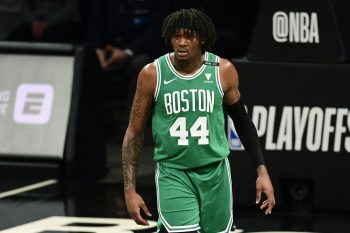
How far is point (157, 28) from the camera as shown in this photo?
16.8 meters

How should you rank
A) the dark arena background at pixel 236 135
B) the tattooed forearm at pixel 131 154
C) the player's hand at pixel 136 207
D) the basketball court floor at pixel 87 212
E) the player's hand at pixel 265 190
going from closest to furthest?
the player's hand at pixel 136 207 → the player's hand at pixel 265 190 → the tattooed forearm at pixel 131 154 → the basketball court floor at pixel 87 212 → the dark arena background at pixel 236 135

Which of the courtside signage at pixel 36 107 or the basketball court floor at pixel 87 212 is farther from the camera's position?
the courtside signage at pixel 36 107

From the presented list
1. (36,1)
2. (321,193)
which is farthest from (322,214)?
(36,1)

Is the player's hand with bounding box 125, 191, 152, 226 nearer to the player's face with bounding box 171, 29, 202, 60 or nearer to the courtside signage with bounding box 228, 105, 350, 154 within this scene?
the player's face with bounding box 171, 29, 202, 60

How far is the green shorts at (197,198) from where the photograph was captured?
7422 millimetres

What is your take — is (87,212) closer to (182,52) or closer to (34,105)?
(34,105)

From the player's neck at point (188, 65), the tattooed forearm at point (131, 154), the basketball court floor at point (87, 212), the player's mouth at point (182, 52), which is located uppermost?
the player's mouth at point (182, 52)

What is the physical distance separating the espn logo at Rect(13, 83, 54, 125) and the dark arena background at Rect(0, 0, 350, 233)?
0.01 meters

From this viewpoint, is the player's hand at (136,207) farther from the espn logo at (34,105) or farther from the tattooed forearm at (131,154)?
the espn logo at (34,105)

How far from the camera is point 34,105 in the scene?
45.8 feet

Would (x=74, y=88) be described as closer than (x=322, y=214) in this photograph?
No

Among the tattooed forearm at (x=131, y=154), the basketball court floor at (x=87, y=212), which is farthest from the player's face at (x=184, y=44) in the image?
the basketball court floor at (x=87, y=212)

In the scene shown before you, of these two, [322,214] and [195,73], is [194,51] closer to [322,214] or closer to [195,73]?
[195,73]

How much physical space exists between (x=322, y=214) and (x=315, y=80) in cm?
121
